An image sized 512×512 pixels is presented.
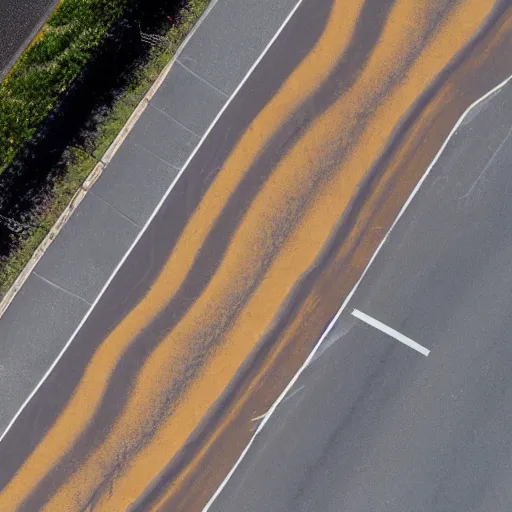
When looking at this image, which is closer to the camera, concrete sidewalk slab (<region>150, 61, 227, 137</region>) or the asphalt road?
concrete sidewalk slab (<region>150, 61, 227, 137</region>)

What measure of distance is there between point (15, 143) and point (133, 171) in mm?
1931

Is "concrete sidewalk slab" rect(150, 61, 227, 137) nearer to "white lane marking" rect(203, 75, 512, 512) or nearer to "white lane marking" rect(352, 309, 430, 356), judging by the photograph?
"white lane marking" rect(203, 75, 512, 512)

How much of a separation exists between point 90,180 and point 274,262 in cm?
313

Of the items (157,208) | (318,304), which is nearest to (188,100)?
(157,208)

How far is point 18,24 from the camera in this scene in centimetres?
742

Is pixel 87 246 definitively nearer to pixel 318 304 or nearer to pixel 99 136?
pixel 99 136

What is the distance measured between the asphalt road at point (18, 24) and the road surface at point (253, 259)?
10.1 ft

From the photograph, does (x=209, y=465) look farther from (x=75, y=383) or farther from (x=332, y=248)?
(x=332, y=248)

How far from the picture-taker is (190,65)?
7.28 metres

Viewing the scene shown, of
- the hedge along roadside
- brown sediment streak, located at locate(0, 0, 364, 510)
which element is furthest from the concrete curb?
brown sediment streak, located at locate(0, 0, 364, 510)

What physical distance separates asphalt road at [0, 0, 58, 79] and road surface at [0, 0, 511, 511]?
3086mm

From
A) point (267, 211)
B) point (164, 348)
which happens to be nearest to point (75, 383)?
point (164, 348)

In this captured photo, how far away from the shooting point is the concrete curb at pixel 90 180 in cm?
728

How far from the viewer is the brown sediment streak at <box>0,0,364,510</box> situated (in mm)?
7309
